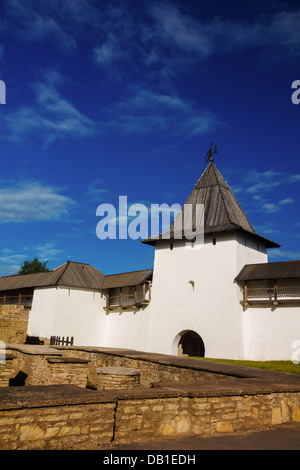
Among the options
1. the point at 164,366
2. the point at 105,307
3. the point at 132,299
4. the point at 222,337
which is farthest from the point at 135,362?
the point at 105,307

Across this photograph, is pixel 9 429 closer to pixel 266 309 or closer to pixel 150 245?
pixel 266 309

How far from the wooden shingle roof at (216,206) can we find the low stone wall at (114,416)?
547 inches

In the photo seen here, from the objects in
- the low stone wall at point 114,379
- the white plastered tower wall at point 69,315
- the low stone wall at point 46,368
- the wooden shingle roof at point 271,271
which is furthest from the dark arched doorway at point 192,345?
the low stone wall at point 114,379

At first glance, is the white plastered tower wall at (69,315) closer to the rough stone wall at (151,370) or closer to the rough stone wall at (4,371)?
the rough stone wall at (151,370)

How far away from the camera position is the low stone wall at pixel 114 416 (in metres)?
3.79

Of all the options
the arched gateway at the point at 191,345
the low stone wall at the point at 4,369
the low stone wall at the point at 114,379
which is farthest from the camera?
the arched gateway at the point at 191,345

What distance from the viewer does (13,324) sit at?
74.3ft

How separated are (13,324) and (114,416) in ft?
66.6

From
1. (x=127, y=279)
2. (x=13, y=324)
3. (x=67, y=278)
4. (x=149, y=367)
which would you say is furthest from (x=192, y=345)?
(x=149, y=367)

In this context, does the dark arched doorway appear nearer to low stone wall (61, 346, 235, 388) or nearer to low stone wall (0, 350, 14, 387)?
low stone wall (61, 346, 235, 388)

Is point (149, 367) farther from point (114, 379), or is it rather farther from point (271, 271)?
point (271, 271)

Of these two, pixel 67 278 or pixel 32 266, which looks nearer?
pixel 67 278

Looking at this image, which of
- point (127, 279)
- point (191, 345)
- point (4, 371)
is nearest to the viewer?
point (4, 371)

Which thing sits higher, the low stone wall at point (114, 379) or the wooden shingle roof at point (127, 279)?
the wooden shingle roof at point (127, 279)
